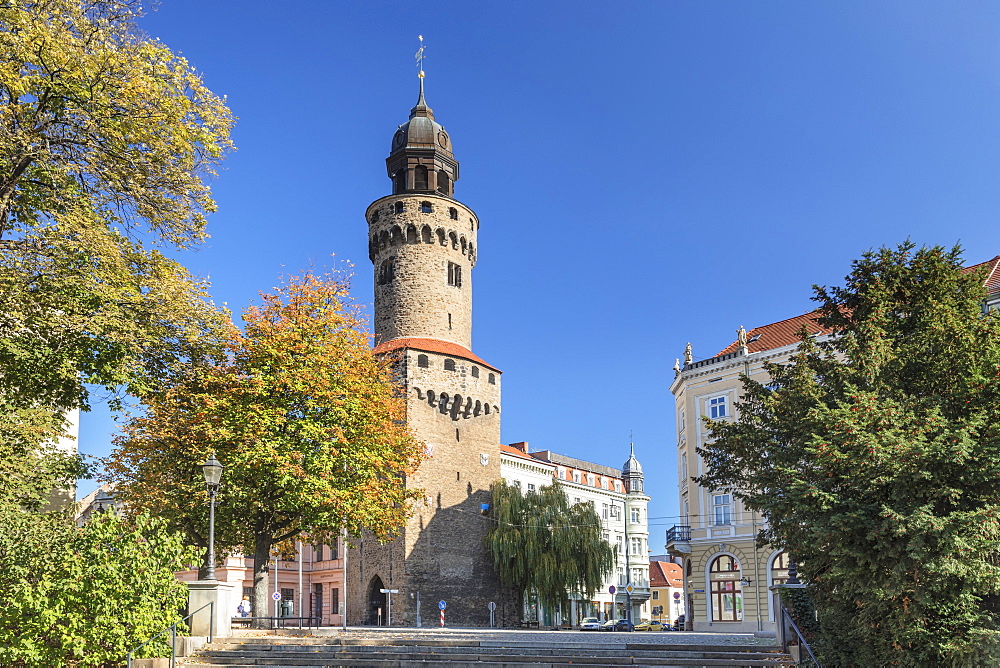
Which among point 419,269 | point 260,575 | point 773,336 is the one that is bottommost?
point 260,575

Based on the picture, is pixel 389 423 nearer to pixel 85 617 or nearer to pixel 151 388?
pixel 151 388

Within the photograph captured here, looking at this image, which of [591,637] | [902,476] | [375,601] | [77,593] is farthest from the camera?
[375,601]

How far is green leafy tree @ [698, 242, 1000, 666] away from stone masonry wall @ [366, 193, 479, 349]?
3731cm

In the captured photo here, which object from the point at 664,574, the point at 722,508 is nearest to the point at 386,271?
the point at 722,508

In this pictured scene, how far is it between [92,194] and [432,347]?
3335cm

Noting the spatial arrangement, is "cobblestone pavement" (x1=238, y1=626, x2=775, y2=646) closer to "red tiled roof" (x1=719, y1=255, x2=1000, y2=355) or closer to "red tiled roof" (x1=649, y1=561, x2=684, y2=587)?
"red tiled roof" (x1=719, y1=255, x2=1000, y2=355)

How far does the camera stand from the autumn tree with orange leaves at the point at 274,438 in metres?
24.8

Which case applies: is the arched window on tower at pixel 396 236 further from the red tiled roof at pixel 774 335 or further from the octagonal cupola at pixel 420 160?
the red tiled roof at pixel 774 335

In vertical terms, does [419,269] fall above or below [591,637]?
above

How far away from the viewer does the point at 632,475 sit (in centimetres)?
9031

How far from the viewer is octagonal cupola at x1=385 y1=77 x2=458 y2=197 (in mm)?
56156

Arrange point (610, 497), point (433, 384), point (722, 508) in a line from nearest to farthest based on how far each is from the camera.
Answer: point (722, 508)
point (433, 384)
point (610, 497)

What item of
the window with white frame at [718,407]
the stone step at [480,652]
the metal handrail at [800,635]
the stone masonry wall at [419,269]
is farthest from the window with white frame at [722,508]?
the metal handrail at [800,635]

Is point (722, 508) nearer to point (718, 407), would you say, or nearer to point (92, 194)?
point (718, 407)
